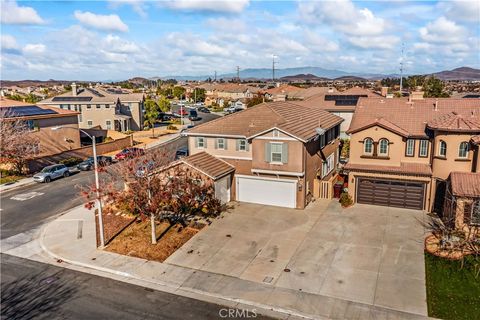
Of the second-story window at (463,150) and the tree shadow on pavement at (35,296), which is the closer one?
the tree shadow on pavement at (35,296)

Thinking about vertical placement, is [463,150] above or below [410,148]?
above

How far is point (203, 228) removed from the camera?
2492 cm

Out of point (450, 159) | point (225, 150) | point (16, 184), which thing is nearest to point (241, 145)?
point (225, 150)

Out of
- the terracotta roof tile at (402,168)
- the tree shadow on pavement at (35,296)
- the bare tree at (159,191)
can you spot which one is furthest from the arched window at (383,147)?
the tree shadow on pavement at (35,296)

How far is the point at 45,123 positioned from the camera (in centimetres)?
4478

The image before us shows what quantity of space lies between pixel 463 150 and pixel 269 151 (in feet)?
42.3

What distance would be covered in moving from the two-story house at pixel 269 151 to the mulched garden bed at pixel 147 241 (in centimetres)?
649

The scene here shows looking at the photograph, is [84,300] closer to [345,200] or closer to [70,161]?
[345,200]

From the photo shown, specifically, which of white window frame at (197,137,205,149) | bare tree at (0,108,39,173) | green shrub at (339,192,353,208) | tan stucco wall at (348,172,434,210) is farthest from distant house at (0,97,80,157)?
tan stucco wall at (348,172,434,210)

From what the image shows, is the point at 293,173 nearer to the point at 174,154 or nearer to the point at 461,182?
the point at 461,182

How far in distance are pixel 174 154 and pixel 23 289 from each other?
85.3 feet

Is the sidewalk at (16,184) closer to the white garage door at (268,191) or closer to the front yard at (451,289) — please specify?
the white garage door at (268,191)

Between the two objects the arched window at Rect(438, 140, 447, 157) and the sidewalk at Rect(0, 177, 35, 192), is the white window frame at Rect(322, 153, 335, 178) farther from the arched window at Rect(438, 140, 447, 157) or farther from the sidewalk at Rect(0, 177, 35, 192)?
the sidewalk at Rect(0, 177, 35, 192)

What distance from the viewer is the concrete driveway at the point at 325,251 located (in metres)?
17.8
